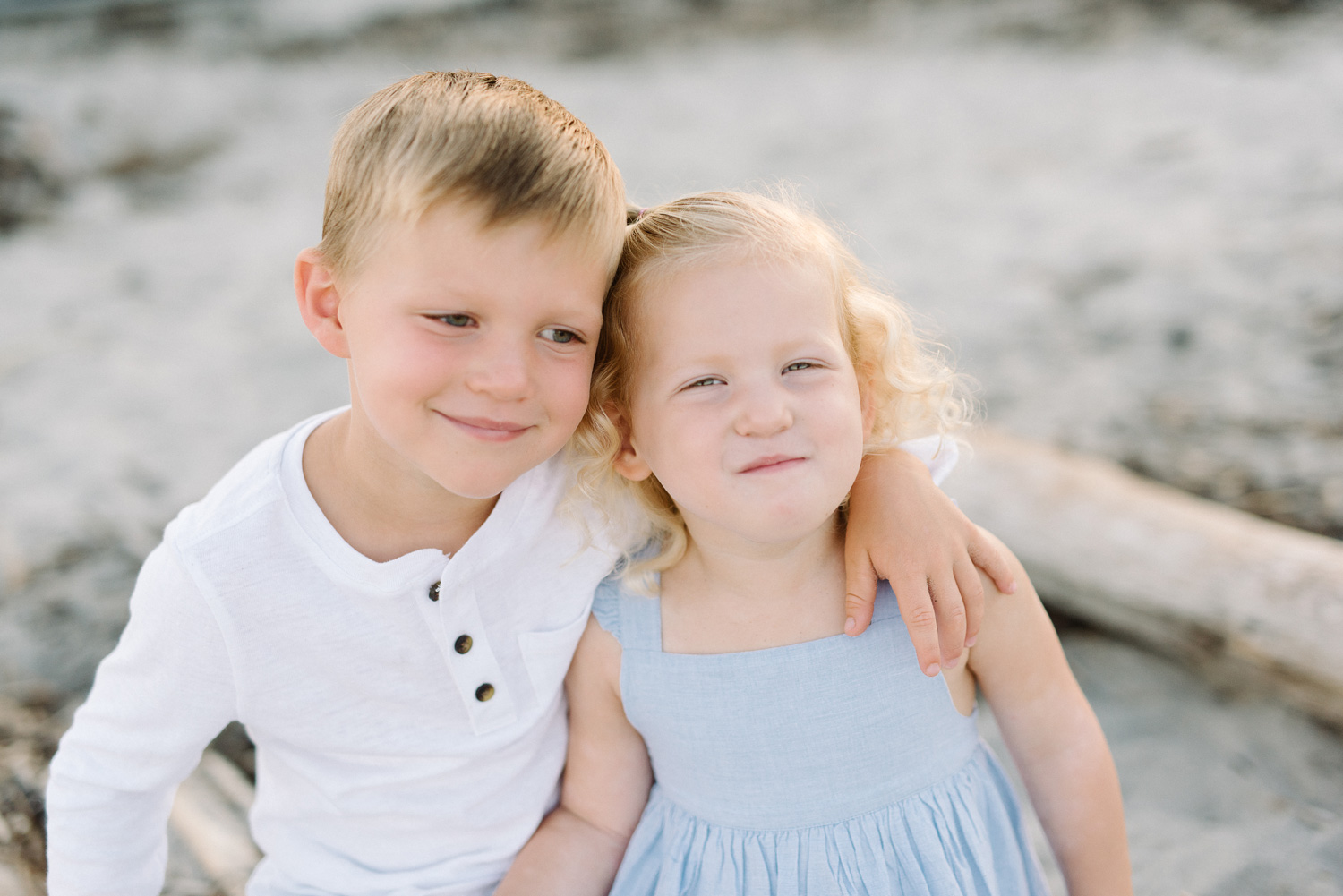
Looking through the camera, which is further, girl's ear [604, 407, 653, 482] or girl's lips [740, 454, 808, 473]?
girl's ear [604, 407, 653, 482]

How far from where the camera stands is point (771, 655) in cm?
140

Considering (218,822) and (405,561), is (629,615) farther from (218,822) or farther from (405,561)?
(218,822)

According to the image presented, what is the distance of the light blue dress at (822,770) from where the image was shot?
137 centimetres

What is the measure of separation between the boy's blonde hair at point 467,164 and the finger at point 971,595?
2.09ft

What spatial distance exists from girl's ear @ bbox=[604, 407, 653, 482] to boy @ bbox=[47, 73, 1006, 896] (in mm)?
134

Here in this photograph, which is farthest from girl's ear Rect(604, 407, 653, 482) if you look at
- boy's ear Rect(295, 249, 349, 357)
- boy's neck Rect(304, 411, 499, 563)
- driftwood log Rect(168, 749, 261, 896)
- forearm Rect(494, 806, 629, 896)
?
driftwood log Rect(168, 749, 261, 896)

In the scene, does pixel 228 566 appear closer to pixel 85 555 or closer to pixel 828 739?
pixel 828 739

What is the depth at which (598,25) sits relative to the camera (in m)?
7.28

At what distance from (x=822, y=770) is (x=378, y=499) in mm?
727

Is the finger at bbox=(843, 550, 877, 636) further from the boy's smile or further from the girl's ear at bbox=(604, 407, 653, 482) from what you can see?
the boy's smile

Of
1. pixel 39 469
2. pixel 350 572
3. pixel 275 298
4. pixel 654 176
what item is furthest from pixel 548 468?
pixel 654 176

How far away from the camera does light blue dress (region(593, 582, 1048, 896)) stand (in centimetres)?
137

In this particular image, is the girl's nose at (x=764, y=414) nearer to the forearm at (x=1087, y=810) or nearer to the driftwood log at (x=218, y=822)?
the forearm at (x=1087, y=810)

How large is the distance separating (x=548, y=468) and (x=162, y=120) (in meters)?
5.72
